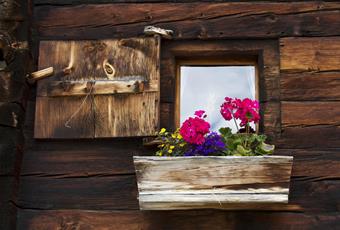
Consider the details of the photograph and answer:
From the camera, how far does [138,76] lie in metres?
3.86

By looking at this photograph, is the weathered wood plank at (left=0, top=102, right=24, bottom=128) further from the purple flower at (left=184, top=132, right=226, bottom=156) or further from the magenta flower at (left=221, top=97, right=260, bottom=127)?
the magenta flower at (left=221, top=97, right=260, bottom=127)

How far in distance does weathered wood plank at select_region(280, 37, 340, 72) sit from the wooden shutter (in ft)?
2.81

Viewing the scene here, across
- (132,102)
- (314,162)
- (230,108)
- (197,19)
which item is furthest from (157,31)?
(314,162)

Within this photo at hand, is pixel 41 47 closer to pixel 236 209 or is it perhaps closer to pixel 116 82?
pixel 116 82

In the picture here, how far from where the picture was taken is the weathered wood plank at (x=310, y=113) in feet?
12.3

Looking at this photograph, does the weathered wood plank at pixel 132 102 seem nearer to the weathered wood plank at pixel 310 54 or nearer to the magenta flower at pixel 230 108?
the magenta flower at pixel 230 108

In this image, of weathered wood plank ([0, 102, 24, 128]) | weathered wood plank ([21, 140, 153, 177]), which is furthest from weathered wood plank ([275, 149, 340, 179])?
weathered wood plank ([0, 102, 24, 128])

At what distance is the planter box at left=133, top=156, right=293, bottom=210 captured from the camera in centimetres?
A: 337

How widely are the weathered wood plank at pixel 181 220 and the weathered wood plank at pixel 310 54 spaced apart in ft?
3.15

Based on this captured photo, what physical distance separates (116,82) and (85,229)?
37.7 inches

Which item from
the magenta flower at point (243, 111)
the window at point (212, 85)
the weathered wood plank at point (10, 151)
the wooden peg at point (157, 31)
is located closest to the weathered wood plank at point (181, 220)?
the weathered wood plank at point (10, 151)

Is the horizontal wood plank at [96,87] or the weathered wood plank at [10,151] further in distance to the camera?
the horizontal wood plank at [96,87]

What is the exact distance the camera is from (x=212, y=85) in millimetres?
4156

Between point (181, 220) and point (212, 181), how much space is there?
1.25 ft
